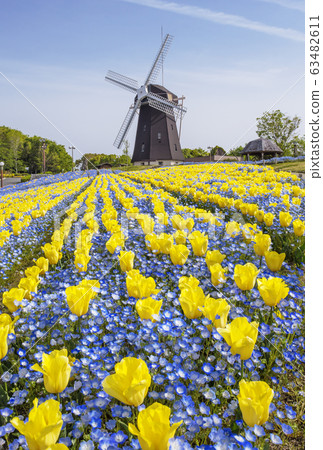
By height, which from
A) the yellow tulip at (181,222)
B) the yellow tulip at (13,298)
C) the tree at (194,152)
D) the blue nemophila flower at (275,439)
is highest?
the tree at (194,152)

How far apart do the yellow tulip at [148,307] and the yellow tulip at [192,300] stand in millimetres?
164

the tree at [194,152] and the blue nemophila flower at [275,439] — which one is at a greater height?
the tree at [194,152]

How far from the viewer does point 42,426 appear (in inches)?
50.1

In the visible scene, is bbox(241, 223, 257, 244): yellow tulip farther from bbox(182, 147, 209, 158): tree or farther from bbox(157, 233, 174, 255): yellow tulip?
bbox(182, 147, 209, 158): tree

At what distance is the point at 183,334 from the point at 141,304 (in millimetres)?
487

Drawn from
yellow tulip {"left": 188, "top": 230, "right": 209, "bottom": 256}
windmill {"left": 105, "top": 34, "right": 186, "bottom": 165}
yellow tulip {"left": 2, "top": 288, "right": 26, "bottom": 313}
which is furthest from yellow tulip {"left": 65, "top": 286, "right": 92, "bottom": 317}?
windmill {"left": 105, "top": 34, "right": 186, "bottom": 165}

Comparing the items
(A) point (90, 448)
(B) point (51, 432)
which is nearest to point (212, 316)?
(A) point (90, 448)

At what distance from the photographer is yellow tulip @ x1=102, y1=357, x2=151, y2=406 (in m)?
1.43

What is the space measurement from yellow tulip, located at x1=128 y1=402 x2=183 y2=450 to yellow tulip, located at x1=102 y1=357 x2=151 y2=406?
211mm

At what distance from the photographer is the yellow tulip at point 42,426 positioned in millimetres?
1252

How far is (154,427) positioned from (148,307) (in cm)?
97

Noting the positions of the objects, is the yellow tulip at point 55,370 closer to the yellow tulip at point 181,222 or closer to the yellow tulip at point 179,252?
the yellow tulip at point 179,252

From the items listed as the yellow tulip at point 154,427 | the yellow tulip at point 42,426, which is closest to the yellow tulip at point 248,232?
the yellow tulip at point 154,427
